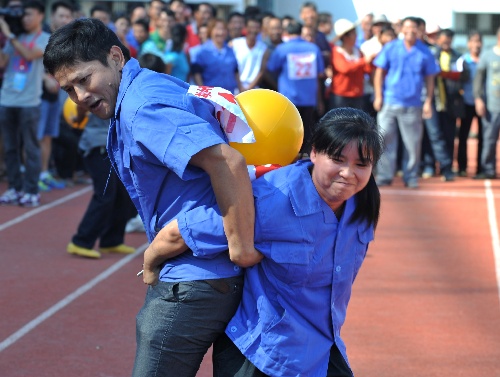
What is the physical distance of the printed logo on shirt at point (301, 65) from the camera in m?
12.6

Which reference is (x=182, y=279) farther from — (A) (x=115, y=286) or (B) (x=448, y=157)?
(B) (x=448, y=157)

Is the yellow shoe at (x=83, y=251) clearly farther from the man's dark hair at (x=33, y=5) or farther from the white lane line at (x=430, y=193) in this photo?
the white lane line at (x=430, y=193)

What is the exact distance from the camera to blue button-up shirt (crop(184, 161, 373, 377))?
292cm

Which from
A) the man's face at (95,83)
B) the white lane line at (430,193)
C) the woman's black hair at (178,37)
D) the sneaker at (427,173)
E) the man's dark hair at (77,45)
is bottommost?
the sneaker at (427,173)

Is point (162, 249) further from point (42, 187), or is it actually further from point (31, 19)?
point (42, 187)

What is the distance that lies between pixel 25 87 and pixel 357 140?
768 centimetres

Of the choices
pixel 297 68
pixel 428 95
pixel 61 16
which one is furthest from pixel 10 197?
pixel 428 95

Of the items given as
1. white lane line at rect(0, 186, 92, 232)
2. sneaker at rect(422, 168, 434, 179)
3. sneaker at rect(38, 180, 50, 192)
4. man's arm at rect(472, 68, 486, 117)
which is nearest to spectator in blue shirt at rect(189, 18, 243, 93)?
white lane line at rect(0, 186, 92, 232)

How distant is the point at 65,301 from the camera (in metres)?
6.68

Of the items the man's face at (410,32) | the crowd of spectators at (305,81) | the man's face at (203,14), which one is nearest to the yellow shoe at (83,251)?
the crowd of spectators at (305,81)

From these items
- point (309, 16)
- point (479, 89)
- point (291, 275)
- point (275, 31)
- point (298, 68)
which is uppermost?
point (291, 275)

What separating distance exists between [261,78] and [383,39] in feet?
6.31

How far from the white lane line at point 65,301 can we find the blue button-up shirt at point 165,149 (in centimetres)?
291

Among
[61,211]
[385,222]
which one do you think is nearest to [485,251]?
[385,222]
